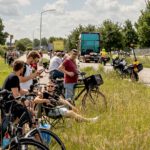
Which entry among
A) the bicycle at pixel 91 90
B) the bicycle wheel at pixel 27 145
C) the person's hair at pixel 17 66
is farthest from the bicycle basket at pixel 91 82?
the bicycle wheel at pixel 27 145

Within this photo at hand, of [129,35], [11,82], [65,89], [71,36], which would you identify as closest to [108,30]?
[129,35]

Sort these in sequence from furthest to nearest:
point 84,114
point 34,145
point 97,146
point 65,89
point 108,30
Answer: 1. point 108,30
2. point 65,89
3. point 84,114
4. point 97,146
5. point 34,145

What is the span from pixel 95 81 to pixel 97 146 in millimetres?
5190

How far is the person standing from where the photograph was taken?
13.3 metres

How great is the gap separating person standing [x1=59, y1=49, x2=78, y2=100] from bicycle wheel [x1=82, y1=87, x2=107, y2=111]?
44 cm

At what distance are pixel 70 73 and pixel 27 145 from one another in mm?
7450

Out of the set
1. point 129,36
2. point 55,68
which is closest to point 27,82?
A: point 55,68

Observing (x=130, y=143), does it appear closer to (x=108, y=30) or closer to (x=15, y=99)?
(x=15, y=99)

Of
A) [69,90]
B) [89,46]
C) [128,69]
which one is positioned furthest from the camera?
[89,46]

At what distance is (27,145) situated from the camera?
19.2ft

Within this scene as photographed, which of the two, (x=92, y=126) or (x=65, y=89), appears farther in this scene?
(x=65, y=89)

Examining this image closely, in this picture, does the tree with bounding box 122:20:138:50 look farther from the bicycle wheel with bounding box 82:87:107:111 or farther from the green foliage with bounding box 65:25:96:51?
the bicycle wheel with bounding box 82:87:107:111

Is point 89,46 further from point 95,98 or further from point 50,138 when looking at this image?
point 50,138

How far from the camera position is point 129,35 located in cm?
8331
